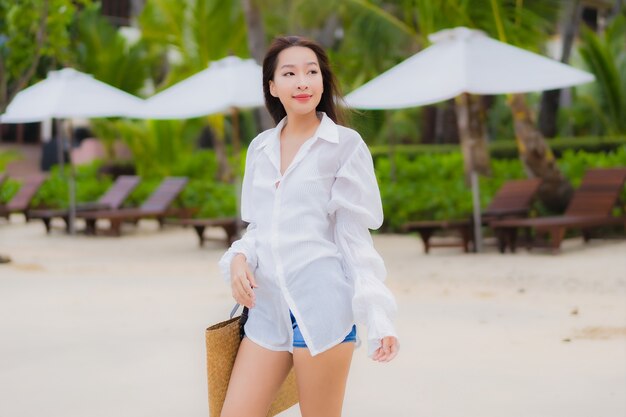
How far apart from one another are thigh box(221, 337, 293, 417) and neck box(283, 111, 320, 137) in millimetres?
563

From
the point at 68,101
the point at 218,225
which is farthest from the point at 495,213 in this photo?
the point at 68,101

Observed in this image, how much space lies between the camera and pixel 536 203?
1272 cm

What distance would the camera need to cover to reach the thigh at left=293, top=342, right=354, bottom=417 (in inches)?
97.1

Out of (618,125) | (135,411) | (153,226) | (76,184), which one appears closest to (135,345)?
(135,411)

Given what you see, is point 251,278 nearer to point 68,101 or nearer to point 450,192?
point 450,192

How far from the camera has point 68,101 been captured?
1497 cm

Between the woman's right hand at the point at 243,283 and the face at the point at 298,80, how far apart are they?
439 mm

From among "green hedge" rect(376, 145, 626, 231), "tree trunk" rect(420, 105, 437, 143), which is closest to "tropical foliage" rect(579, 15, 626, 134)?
"green hedge" rect(376, 145, 626, 231)

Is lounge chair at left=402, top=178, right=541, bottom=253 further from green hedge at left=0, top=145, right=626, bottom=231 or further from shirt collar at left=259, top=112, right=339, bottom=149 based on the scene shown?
shirt collar at left=259, top=112, right=339, bottom=149

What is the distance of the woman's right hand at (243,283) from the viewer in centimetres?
254

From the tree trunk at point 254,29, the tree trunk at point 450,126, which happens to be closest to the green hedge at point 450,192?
the tree trunk at point 254,29

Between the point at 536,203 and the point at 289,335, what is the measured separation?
10.6m

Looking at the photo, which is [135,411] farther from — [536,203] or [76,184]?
[76,184]

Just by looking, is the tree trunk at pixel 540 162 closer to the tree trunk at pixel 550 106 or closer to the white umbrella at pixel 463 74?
the white umbrella at pixel 463 74
